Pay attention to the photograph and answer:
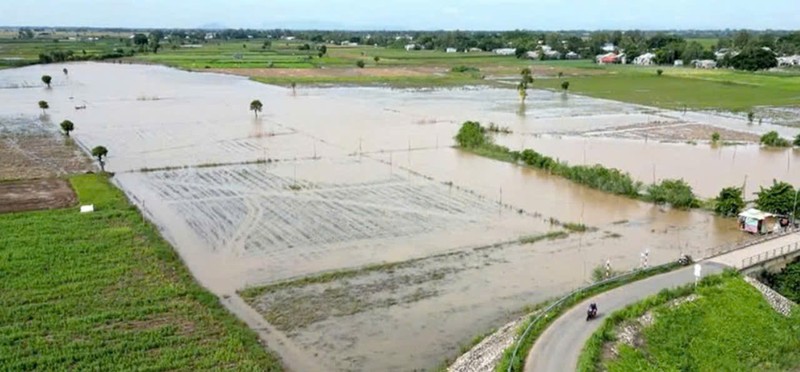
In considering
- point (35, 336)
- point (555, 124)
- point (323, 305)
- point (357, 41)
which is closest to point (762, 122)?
point (555, 124)

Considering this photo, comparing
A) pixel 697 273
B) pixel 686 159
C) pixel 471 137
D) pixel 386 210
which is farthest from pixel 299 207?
pixel 686 159

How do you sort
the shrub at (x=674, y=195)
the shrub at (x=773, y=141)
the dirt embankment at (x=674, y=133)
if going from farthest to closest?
the dirt embankment at (x=674, y=133), the shrub at (x=773, y=141), the shrub at (x=674, y=195)

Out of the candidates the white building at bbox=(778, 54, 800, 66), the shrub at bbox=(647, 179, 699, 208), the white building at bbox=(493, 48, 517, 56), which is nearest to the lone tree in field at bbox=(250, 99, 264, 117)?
the shrub at bbox=(647, 179, 699, 208)

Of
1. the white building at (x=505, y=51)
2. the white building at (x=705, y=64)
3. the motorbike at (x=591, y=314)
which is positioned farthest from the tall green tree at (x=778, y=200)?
the white building at (x=505, y=51)

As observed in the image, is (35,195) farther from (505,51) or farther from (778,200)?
(505,51)

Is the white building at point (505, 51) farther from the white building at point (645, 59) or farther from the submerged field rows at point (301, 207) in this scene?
the submerged field rows at point (301, 207)

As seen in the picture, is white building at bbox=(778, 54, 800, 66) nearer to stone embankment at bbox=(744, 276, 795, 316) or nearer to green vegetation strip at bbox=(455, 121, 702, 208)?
green vegetation strip at bbox=(455, 121, 702, 208)
